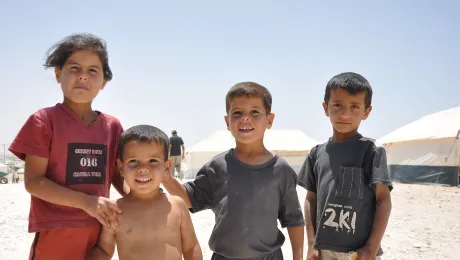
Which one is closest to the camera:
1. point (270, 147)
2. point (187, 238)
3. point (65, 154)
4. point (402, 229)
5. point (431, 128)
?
point (65, 154)

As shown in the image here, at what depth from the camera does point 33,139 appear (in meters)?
1.84

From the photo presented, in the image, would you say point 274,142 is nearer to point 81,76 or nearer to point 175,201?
point 175,201

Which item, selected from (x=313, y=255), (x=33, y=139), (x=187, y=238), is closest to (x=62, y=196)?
(x=33, y=139)

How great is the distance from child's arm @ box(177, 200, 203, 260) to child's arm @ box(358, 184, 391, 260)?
91 cm

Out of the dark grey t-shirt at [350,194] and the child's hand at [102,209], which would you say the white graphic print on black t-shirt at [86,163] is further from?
the dark grey t-shirt at [350,194]

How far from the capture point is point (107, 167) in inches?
80.4

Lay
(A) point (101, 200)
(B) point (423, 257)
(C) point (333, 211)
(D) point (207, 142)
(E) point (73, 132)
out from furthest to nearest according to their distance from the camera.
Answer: (D) point (207, 142) → (B) point (423, 257) → (C) point (333, 211) → (E) point (73, 132) → (A) point (101, 200)

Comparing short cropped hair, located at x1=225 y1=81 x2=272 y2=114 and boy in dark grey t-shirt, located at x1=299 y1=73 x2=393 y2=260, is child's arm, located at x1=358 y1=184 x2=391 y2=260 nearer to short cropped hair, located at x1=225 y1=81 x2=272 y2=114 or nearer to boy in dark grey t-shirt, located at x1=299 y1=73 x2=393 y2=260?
boy in dark grey t-shirt, located at x1=299 y1=73 x2=393 y2=260

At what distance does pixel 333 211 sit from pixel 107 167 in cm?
133

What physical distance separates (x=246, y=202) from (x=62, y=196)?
95 centimetres

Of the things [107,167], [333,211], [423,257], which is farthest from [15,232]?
[423,257]

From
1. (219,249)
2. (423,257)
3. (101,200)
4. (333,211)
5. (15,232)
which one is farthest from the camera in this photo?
(15,232)

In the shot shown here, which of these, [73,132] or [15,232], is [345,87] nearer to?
[73,132]

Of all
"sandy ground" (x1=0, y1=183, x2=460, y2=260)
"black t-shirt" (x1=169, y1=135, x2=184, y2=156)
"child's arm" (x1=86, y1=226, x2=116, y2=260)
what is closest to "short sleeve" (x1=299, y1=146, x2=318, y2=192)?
"child's arm" (x1=86, y1=226, x2=116, y2=260)
